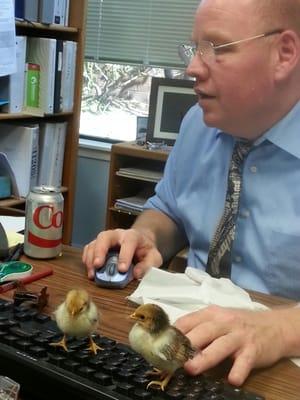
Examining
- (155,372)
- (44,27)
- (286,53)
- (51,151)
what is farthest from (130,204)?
(155,372)

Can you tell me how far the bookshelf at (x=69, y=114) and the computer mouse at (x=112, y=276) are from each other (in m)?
1.57

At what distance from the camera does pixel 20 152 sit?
280cm

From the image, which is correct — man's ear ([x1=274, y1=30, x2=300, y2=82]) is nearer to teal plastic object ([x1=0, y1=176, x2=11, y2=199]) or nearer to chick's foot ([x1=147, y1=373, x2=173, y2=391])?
chick's foot ([x1=147, y1=373, x2=173, y2=391])

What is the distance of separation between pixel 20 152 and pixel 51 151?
0.61 feet

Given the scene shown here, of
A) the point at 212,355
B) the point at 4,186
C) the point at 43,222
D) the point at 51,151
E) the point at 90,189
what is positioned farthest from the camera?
the point at 90,189

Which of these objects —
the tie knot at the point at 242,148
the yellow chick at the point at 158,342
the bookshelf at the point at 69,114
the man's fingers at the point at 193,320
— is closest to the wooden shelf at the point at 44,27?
the bookshelf at the point at 69,114

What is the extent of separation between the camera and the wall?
333 cm

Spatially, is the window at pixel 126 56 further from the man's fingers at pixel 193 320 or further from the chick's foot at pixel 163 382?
the chick's foot at pixel 163 382

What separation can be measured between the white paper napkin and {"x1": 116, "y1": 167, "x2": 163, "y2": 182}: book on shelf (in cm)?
164

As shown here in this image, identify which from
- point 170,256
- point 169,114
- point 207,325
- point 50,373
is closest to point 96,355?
point 50,373

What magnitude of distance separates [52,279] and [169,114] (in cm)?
187

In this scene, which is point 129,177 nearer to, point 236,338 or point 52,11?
point 52,11

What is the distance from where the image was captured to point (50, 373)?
64cm

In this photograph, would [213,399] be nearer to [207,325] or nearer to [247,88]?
[207,325]
